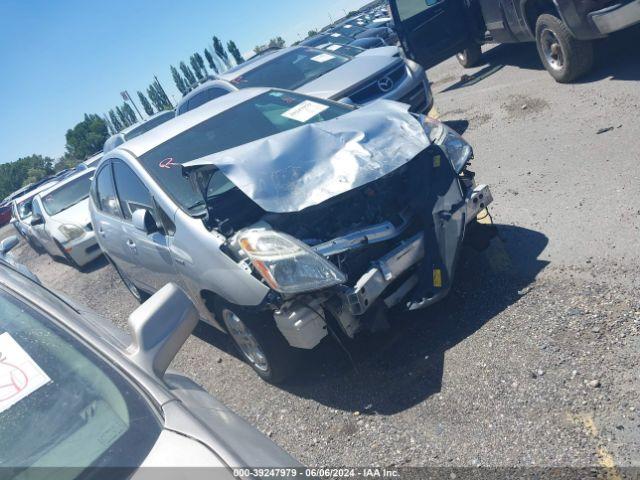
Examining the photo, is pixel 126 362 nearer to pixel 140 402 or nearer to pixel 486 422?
pixel 140 402

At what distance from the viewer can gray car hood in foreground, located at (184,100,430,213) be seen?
342 cm

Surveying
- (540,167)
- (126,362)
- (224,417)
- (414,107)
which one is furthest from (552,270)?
(414,107)

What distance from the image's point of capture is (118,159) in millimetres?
4766

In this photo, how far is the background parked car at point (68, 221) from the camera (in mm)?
9312

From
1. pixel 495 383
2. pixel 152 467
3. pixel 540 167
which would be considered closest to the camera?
pixel 152 467

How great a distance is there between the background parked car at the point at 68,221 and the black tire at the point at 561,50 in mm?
7840

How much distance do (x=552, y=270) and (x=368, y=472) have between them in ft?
6.51

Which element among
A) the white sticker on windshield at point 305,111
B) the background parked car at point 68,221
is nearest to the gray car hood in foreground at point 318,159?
the white sticker on windshield at point 305,111

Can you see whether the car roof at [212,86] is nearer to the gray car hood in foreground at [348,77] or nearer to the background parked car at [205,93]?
the background parked car at [205,93]

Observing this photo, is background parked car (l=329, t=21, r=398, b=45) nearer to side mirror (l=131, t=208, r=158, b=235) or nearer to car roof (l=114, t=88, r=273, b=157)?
car roof (l=114, t=88, r=273, b=157)

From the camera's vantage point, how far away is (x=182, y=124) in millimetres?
4734

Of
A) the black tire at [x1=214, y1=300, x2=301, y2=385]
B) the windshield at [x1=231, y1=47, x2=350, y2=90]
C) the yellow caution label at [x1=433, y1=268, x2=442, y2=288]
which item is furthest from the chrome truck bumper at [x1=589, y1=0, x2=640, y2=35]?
the black tire at [x1=214, y1=300, x2=301, y2=385]

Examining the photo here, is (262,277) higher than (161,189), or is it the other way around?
(161,189)

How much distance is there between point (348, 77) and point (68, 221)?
566cm
